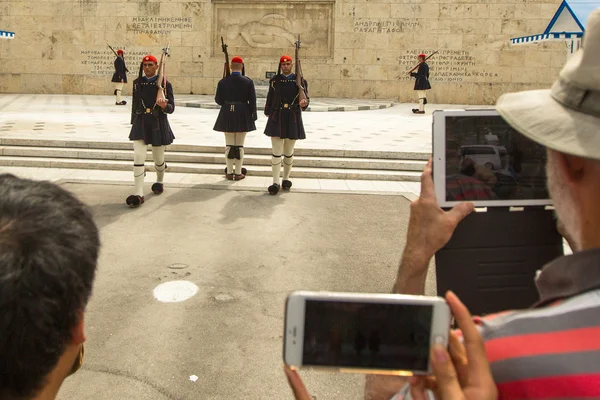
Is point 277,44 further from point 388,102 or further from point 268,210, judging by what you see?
point 268,210

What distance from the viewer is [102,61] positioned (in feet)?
68.0

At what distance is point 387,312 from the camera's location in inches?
38.4

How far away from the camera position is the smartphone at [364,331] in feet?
3.13

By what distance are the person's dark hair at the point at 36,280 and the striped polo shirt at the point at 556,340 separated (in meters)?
0.75

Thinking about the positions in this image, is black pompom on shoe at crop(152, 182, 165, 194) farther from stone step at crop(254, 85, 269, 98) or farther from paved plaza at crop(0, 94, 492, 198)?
stone step at crop(254, 85, 269, 98)

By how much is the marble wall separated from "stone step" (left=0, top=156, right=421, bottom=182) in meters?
11.8

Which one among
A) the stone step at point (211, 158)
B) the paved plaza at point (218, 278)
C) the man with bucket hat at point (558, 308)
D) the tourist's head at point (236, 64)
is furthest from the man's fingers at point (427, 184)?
the stone step at point (211, 158)

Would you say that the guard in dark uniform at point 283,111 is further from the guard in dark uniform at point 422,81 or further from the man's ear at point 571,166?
the guard in dark uniform at point 422,81

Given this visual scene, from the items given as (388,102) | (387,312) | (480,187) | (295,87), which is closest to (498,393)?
(387,312)

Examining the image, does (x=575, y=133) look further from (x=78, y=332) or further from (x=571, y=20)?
(x=571, y=20)

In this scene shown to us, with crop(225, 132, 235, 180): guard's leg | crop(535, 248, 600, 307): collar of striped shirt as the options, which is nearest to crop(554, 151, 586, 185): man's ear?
crop(535, 248, 600, 307): collar of striped shirt

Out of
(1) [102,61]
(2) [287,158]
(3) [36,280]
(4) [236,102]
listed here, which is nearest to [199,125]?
(4) [236,102]

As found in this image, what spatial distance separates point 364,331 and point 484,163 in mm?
936

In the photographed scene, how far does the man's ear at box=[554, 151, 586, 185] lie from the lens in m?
0.93
